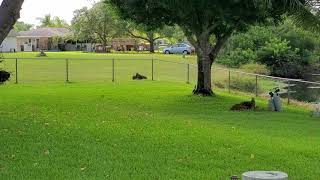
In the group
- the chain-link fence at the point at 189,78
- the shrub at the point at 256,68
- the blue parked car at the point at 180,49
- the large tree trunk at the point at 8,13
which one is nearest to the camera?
the large tree trunk at the point at 8,13

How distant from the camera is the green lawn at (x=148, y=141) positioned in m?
8.84

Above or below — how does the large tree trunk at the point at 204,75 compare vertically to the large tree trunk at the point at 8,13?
below

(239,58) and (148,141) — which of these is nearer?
(148,141)

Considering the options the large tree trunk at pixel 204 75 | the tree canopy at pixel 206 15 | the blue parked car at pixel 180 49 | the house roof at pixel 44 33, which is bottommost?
the large tree trunk at pixel 204 75

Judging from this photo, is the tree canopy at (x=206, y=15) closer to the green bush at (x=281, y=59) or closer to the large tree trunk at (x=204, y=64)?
the large tree trunk at (x=204, y=64)

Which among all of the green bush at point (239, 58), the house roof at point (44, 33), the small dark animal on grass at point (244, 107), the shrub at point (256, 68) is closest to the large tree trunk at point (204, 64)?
the small dark animal on grass at point (244, 107)

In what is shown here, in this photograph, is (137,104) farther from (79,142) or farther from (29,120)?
(79,142)

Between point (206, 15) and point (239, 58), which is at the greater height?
point (206, 15)

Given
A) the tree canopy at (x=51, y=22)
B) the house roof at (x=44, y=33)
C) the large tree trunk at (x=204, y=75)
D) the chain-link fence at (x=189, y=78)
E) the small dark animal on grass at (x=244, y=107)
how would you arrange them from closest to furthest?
the small dark animal on grass at (x=244, y=107) → the large tree trunk at (x=204, y=75) → the chain-link fence at (x=189, y=78) → the house roof at (x=44, y=33) → the tree canopy at (x=51, y=22)

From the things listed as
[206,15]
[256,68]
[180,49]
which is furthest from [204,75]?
[180,49]

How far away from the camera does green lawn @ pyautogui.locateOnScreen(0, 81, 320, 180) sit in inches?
348

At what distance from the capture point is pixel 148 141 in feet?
37.7

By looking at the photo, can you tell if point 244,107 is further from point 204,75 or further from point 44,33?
point 44,33

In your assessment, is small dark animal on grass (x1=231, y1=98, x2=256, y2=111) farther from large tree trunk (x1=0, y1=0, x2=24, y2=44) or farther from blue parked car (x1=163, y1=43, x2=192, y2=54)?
blue parked car (x1=163, y1=43, x2=192, y2=54)
